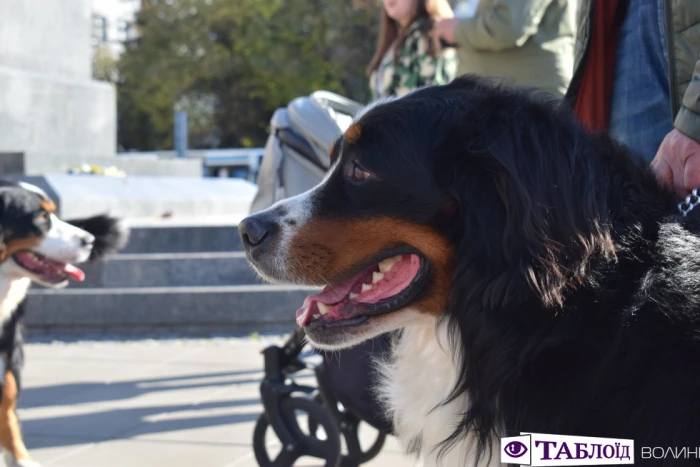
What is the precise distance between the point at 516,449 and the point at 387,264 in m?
0.65

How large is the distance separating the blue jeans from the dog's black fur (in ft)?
2.30

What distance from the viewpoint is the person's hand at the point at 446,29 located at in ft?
14.6

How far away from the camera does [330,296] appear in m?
2.43

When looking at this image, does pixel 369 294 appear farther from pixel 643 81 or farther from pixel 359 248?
pixel 643 81

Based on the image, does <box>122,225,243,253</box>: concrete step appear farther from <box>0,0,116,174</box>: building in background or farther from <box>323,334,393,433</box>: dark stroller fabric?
<box>323,334,393,433</box>: dark stroller fabric

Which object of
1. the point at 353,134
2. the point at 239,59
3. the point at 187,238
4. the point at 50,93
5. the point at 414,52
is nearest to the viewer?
the point at 353,134

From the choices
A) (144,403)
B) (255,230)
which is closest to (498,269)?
(255,230)

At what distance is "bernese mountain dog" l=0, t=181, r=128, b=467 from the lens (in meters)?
4.09

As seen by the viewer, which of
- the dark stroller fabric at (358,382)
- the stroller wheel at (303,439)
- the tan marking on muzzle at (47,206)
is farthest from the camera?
the tan marking on muzzle at (47,206)

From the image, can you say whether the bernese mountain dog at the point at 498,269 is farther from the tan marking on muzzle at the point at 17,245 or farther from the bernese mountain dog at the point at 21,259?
the tan marking on muzzle at the point at 17,245

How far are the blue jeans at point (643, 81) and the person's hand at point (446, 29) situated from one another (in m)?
1.57

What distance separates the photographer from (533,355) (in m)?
1.94

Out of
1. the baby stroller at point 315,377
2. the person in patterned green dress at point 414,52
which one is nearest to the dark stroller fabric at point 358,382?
the baby stroller at point 315,377

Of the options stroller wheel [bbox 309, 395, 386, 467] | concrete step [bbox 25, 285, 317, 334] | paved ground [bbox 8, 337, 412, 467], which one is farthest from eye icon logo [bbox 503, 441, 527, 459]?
concrete step [bbox 25, 285, 317, 334]
